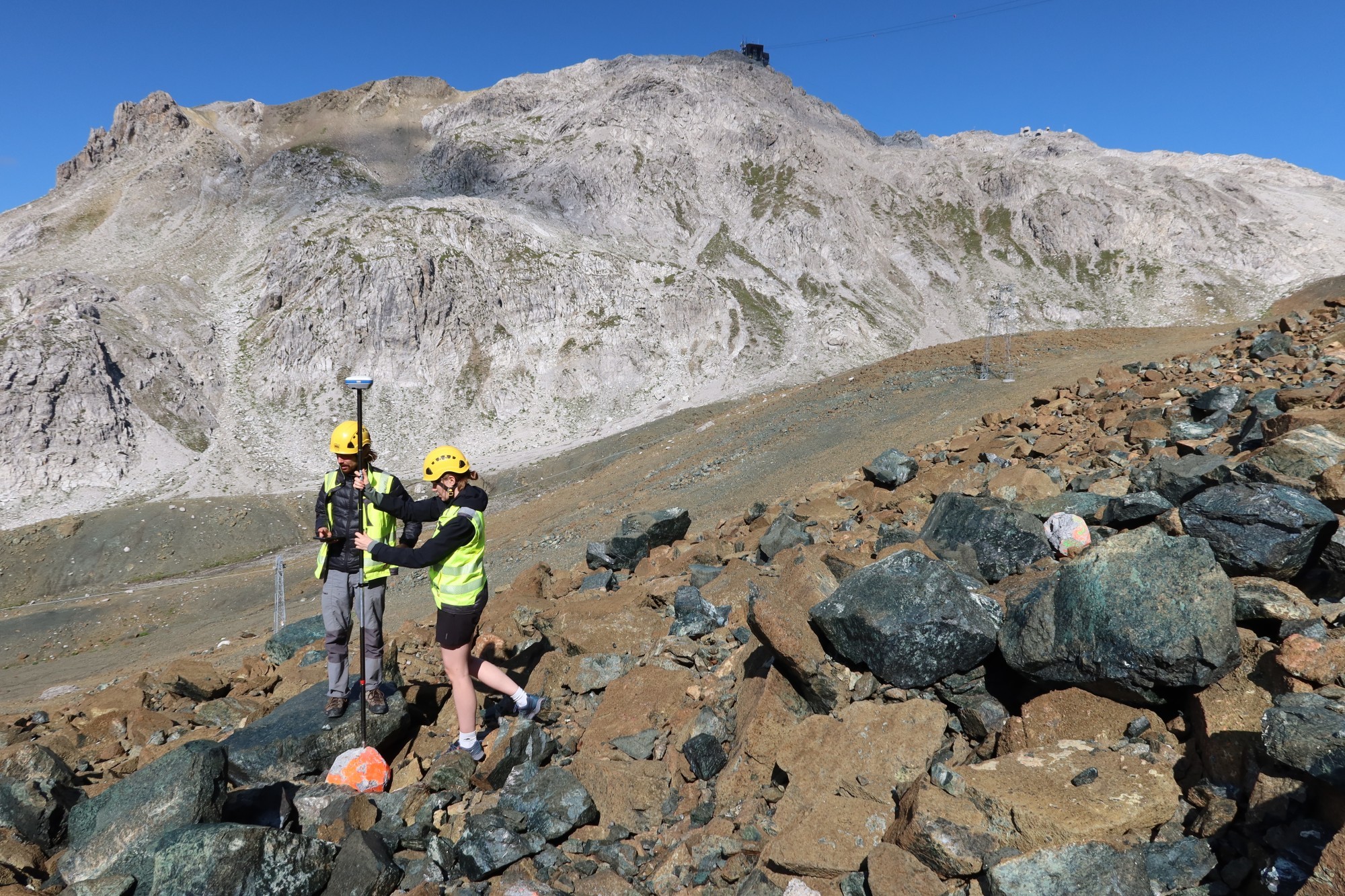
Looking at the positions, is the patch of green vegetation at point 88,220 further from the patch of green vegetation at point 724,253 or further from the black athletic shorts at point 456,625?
the black athletic shorts at point 456,625

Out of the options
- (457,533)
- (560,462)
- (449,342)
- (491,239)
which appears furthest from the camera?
(491,239)

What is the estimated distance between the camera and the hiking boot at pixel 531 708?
244 inches

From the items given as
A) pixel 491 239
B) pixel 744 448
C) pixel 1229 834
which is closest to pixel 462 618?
pixel 1229 834

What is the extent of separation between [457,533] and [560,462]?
41.0 metres

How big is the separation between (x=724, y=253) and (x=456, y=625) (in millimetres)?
80971

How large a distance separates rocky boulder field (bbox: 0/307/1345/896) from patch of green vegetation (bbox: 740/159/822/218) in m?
85.7

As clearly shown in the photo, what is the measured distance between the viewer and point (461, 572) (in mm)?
5871

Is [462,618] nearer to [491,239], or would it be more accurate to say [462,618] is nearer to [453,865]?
[453,865]

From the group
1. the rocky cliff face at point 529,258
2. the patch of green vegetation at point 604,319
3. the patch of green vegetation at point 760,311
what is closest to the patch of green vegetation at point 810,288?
the rocky cliff face at point 529,258

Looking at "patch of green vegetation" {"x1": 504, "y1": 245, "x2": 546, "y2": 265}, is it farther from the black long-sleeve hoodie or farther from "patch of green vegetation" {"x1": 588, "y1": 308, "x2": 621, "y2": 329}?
the black long-sleeve hoodie

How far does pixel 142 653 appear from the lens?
20547mm

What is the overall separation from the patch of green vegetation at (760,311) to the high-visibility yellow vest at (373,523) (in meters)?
66.8

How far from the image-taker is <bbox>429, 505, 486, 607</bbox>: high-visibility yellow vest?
18.9ft

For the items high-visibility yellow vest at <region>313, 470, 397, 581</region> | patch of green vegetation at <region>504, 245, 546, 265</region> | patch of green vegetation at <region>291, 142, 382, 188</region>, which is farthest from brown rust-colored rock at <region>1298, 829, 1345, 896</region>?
patch of green vegetation at <region>291, 142, 382, 188</region>
